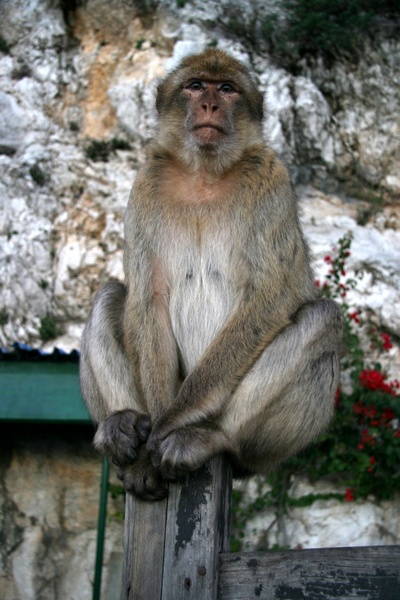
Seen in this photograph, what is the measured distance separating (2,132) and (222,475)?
585cm

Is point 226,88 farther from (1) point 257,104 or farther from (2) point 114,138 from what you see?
(2) point 114,138

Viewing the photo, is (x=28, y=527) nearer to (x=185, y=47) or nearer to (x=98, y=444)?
(x=98, y=444)

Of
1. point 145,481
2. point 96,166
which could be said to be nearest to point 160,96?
point 145,481

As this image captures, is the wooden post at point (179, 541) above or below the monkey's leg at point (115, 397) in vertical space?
below

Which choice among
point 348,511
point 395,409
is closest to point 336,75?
point 395,409

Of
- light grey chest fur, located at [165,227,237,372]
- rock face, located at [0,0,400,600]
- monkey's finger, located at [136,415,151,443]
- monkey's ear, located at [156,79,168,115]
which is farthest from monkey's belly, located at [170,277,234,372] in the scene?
rock face, located at [0,0,400,600]

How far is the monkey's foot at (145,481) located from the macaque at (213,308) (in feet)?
0.24

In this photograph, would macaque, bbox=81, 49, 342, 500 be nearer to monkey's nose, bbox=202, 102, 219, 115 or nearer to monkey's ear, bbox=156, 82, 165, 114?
monkey's nose, bbox=202, 102, 219, 115

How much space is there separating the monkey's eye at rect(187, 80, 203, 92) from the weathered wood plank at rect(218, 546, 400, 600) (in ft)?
6.33

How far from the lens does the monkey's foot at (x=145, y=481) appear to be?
2.34 m

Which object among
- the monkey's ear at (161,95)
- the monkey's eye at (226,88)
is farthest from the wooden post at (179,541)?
the monkey's ear at (161,95)

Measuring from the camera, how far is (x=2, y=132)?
7.46 m

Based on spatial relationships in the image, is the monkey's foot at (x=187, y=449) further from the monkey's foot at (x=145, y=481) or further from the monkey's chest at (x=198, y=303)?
the monkey's chest at (x=198, y=303)

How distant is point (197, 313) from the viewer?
3.06 m
